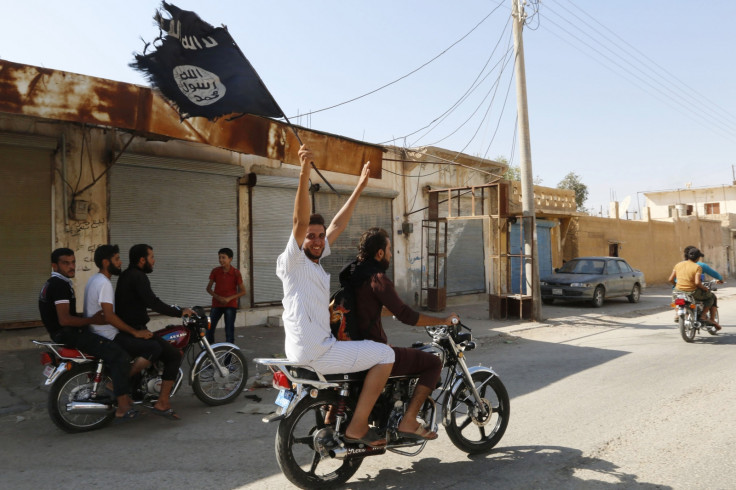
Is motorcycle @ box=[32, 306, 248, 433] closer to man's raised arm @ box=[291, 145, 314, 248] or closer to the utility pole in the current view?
man's raised arm @ box=[291, 145, 314, 248]

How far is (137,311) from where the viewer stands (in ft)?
19.0

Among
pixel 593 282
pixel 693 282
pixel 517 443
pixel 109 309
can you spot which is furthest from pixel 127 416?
pixel 593 282

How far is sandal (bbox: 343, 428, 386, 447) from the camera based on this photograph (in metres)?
3.86

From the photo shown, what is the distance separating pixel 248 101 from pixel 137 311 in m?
3.11

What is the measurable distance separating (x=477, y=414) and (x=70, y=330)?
12.9 ft

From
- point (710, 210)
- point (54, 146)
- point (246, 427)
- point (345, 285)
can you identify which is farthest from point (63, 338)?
point (710, 210)

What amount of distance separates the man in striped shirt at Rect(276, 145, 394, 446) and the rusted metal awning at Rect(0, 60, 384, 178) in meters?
5.02

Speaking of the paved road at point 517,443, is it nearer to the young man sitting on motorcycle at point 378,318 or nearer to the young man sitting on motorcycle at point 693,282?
the young man sitting on motorcycle at point 378,318

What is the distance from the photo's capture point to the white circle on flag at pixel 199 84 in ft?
23.1

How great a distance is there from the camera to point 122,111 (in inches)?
301

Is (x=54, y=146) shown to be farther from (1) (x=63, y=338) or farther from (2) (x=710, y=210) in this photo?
(2) (x=710, y=210)

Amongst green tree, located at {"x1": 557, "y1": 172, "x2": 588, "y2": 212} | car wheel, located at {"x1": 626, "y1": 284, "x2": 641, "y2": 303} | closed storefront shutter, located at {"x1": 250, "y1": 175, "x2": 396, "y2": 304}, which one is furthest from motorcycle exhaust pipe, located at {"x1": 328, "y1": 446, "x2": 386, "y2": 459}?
green tree, located at {"x1": 557, "y1": 172, "x2": 588, "y2": 212}

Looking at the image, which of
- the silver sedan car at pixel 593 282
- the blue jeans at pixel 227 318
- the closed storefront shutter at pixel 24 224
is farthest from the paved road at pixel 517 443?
the silver sedan car at pixel 593 282

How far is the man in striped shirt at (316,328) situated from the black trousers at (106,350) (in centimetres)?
252
